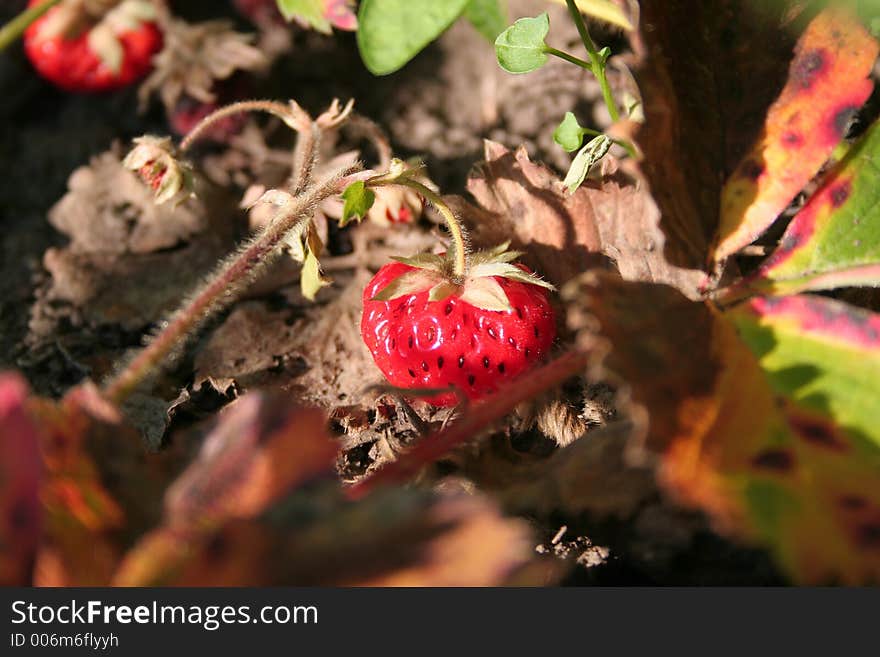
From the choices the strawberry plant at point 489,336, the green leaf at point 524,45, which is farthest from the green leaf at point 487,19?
the green leaf at point 524,45

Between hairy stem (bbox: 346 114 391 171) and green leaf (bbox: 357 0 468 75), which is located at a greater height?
green leaf (bbox: 357 0 468 75)

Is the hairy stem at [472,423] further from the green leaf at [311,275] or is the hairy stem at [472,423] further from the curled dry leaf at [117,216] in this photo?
the curled dry leaf at [117,216]

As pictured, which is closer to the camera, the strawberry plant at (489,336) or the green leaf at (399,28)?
the strawberry plant at (489,336)

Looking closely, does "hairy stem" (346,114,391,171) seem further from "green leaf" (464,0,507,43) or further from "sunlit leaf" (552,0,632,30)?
"sunlit leaf" (552,0,632,30)

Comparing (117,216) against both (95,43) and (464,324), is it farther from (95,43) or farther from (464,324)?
(464,324)

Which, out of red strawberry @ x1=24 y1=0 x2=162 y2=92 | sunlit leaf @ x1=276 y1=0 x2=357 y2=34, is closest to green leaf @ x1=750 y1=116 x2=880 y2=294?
sunlit leaf @ x1=276 y1=0 x2=357 y2=34
